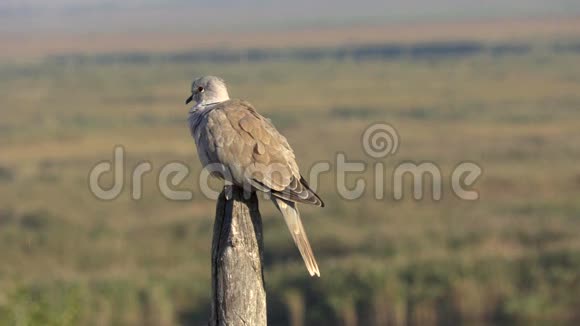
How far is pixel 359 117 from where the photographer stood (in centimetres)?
4947

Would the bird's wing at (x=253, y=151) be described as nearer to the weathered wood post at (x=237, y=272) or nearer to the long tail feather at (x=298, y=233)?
the long tail feather at (x=298, y=233)

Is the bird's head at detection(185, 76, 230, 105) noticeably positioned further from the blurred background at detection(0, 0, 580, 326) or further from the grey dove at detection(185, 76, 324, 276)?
the blurred background at detection(0, 0, 580, 326)

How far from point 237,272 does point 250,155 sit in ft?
5.34

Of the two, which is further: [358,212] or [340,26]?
[340,26]

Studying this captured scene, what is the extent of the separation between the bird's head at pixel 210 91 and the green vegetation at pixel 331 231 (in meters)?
1.93

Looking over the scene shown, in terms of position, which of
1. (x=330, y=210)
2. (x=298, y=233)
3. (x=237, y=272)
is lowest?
(x=237, y=272)

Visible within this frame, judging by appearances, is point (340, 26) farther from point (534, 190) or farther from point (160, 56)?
point (534, 190)

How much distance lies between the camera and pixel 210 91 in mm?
8766

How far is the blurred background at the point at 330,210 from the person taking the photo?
1712 cm

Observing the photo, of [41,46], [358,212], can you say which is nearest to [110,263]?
[358,212]

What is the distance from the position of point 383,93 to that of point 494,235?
1693 inches

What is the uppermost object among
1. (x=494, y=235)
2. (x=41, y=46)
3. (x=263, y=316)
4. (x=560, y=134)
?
(x=41, y=46)

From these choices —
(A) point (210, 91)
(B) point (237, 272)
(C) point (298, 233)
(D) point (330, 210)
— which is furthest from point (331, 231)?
Answer: (B) point (237, 272)

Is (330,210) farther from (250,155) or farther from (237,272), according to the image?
(237,272)
